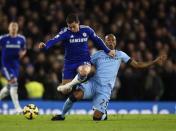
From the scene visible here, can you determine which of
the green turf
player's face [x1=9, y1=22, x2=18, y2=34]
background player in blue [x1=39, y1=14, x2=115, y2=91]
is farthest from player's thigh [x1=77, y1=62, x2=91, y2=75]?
player's face [x1=9, y1=22, x2=18, y2=34]

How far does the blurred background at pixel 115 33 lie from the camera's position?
20.2m

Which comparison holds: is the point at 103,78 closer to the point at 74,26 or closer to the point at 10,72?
the point at 74,26

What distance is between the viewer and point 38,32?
20.9m

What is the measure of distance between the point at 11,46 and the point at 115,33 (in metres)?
5.02

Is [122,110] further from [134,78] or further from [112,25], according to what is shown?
[112,25]

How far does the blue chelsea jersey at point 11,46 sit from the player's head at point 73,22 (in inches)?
195

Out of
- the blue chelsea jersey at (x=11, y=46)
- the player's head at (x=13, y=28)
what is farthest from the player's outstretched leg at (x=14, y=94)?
the player's head at (x=13, y=28)

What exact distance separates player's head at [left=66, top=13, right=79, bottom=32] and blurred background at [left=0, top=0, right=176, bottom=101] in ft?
21.6

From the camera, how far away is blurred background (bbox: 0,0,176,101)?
20.2 m

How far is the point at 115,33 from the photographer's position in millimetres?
21875

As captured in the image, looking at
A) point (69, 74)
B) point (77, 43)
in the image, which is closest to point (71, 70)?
point (69, 74)

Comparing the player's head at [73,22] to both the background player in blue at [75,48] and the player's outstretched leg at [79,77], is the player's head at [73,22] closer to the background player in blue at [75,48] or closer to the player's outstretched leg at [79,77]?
the background player in blue at [75,48]

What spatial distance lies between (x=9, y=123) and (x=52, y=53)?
833cm

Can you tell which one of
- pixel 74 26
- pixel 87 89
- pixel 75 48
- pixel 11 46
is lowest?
pixel 87 89
